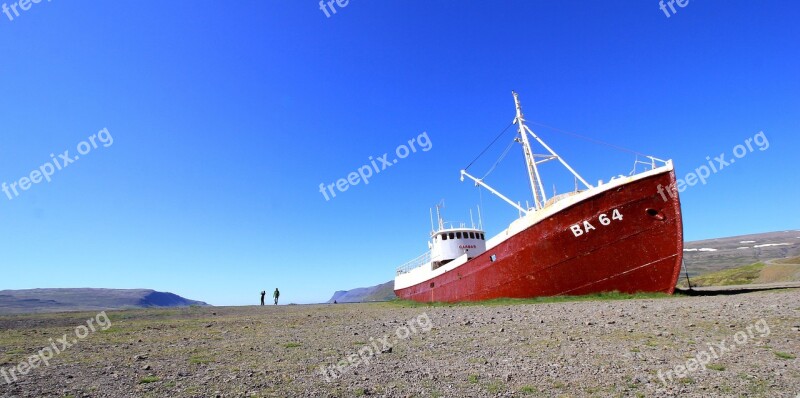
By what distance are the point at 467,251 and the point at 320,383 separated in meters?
28.3

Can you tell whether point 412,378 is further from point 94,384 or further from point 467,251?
point 467,251

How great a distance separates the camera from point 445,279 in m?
30.8

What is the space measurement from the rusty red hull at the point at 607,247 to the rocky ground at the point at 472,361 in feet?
22.9

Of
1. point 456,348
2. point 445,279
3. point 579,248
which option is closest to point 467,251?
point 445,279
